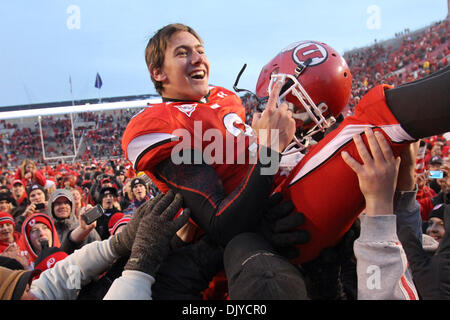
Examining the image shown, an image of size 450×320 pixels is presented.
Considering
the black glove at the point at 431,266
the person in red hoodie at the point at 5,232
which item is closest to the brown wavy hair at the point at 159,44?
the black glove at the point at 431,266

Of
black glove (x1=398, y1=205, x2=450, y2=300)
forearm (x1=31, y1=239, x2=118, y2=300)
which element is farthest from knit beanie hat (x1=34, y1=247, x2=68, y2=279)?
black glove (x1=398, y1=205, x2=450, y2=300)

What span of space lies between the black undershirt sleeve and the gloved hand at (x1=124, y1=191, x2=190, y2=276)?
0.76 metres

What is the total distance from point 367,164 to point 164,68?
1.04m

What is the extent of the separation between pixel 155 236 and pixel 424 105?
0.91 meters

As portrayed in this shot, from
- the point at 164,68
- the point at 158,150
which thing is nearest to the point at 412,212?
the point at 158,150

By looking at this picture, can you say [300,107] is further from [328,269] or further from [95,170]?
[95,170]

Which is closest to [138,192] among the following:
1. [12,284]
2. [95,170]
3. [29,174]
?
[29,174]

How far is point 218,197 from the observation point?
131cm

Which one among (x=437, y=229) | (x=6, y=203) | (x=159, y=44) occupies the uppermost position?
(x=159, y=44)

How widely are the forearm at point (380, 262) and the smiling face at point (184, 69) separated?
972 mm

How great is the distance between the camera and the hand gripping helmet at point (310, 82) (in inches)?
69.9

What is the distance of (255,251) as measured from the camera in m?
1.11

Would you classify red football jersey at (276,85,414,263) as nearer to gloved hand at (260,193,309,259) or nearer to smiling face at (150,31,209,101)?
gloved hand at (260,193,309,259)
